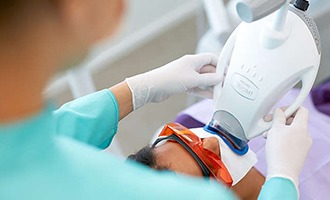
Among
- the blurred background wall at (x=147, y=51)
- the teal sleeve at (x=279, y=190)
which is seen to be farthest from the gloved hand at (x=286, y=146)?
the blurred background wall at (x=147, y=51)

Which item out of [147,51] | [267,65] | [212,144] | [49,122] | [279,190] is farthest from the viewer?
[147,51]

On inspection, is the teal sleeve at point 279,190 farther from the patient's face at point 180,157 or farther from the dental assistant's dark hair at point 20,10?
the dental assistant's dark hair at point 20,10

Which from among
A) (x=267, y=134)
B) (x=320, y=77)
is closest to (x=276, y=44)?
(x=267, y=134)

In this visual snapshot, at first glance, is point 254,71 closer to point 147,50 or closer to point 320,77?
point 320,77

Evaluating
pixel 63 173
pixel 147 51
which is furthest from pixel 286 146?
pixel 147 51

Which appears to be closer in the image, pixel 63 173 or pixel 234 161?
pixel 63 173

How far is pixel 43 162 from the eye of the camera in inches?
25.0

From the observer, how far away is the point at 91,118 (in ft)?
3.88

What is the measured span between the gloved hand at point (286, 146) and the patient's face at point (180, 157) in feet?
0.45

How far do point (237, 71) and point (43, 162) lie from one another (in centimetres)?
62

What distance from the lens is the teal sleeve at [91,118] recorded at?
1.14 m

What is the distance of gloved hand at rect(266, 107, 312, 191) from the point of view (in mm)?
1087

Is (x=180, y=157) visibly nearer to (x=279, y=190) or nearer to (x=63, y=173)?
(x=279, y=190)

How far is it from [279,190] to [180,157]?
27 centimetres
